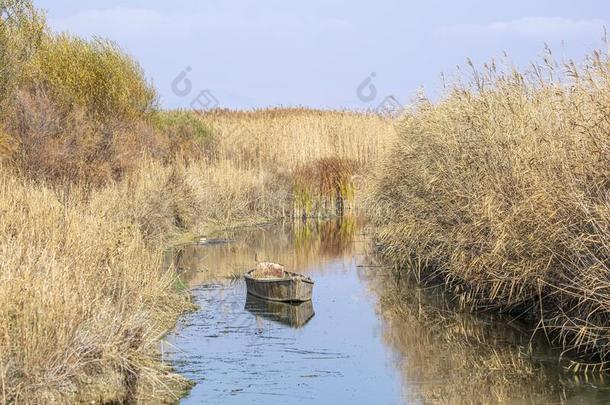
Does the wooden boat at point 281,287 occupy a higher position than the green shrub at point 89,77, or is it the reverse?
the green shrub at point 89,77

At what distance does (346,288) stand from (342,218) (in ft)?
41.7

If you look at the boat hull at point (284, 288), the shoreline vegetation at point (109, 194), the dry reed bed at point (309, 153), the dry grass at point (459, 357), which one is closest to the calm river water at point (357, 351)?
the dry grass at point (459, 357)

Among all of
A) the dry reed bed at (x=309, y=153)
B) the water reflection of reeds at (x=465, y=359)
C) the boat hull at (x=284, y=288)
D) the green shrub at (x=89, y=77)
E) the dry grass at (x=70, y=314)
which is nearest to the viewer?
the dry grass at (x=70, y=314)

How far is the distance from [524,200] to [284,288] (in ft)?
16.2

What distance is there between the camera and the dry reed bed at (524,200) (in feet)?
35.5

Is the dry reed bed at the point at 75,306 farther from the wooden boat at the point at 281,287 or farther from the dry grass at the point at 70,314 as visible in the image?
the wooden boat at the point at 281,287

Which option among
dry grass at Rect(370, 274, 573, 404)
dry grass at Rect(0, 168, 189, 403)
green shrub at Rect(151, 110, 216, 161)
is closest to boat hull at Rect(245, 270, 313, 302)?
dry grass at Rect(370, 274, 573, 404)

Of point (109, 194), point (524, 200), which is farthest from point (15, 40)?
point (524, 200)

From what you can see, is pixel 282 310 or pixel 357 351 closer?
pixel 357 351

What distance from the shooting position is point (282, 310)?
599 inches

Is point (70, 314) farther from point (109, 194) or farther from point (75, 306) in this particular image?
point (109, 194)

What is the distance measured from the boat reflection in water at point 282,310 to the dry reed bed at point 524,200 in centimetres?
235

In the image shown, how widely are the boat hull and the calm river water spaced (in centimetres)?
19

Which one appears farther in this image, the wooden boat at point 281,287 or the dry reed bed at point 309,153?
the dry reed bed at point 309,153
